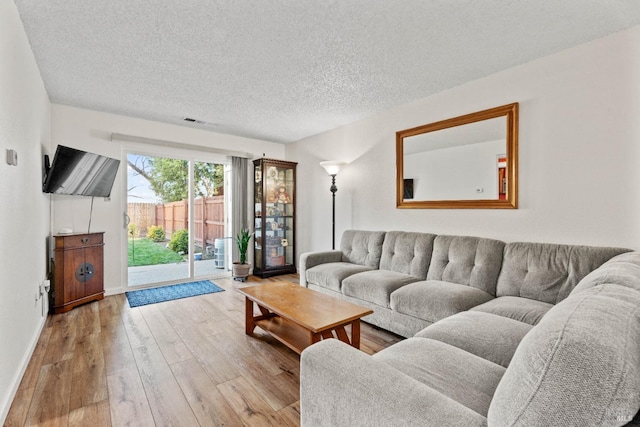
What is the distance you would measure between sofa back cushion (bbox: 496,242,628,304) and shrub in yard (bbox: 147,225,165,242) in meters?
4.30

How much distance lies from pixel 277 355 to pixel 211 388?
55cm

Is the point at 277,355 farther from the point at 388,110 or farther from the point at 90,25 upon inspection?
the point at 388,110

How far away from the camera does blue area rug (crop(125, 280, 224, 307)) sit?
11.9 ft

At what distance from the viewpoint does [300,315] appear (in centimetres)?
207

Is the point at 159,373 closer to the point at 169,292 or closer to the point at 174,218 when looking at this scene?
the point at 169,292

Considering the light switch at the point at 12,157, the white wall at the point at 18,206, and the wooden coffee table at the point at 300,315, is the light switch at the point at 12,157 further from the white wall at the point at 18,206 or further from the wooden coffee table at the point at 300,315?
the wooden coffee table at the point at 300,315

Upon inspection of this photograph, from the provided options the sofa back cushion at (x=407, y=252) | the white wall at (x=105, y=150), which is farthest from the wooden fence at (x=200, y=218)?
the sofa back cushion at (x=407, y=252)

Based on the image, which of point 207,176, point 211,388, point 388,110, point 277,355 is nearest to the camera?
point 211,388

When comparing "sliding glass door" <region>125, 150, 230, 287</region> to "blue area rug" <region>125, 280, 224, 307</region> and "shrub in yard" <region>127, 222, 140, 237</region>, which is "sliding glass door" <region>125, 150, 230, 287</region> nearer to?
"shrub in yard" <region>127, 222, 140, 237</region>

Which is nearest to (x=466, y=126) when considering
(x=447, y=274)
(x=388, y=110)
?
(x=388, y=110)

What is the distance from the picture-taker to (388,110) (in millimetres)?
3783

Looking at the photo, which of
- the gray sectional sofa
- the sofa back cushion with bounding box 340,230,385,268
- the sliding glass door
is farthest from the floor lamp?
the sliding glass door

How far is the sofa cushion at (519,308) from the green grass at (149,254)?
417 centimetres

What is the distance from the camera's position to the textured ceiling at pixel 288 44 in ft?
6.22
